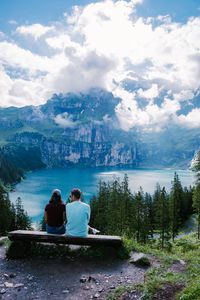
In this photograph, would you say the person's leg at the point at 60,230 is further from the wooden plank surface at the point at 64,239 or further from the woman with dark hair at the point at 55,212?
the wooden plank surface at the point at 64,239

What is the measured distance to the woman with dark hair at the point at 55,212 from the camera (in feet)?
29.1

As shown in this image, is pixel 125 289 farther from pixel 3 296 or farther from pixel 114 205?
pixel 114 205

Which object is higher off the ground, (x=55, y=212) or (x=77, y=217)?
(x=55, y=212)

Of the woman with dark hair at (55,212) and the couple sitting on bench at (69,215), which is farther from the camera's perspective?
the woman with dark hair at (55,212)

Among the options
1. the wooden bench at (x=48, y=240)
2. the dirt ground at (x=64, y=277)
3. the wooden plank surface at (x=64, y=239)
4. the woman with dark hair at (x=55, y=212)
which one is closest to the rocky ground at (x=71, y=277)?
the dirt ground at (x=64, y=277)

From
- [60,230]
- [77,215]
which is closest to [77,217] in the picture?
[77,215]

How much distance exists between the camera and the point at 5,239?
36.3ft

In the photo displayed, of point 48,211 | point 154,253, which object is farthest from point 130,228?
point 48,211

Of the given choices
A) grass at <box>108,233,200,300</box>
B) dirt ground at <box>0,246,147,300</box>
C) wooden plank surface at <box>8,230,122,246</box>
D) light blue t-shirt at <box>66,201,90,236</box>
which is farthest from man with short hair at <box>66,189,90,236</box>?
grass at <box>108,233,200,300</box>

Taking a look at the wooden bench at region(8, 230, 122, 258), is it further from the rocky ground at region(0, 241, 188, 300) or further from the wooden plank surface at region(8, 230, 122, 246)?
the rocky ground at region(0, 241, 188, 300)

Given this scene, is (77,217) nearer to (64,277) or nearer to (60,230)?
(60,230)

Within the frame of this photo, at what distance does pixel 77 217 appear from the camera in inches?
337

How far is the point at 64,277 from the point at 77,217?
2.13 meters

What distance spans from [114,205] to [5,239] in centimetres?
3322
